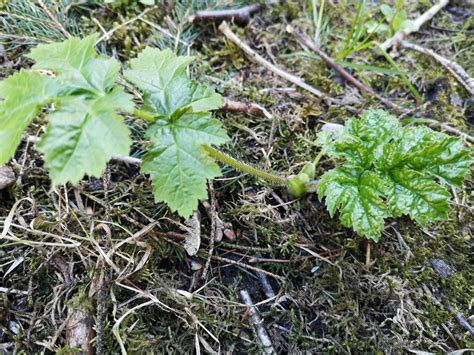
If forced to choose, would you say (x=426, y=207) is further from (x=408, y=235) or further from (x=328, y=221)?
(x=328, y=221)

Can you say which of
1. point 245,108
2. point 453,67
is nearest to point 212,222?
point 245,108

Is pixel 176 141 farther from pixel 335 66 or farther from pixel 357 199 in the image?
pixel 335 66

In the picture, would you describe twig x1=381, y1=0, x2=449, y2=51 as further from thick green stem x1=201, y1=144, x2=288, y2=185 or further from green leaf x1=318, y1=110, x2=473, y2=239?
thick green stem x1=201, y1=144, x2=288, y2=185

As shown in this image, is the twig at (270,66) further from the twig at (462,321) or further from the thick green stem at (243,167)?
the twig at (462,321)

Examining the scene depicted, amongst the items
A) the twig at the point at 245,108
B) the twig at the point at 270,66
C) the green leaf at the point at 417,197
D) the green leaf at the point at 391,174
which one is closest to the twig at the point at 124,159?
the twig at the point at 245,108

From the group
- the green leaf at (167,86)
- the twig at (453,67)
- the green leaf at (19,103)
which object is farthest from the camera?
the twig at (453,67)

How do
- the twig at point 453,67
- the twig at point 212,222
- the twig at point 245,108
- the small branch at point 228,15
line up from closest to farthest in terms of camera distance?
1. the twig at point 212,222
2. the twig at point 245,108
3. the twig at point 453,67
4. the small branch at point 228,15

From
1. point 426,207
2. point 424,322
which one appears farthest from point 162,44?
point 424,322
